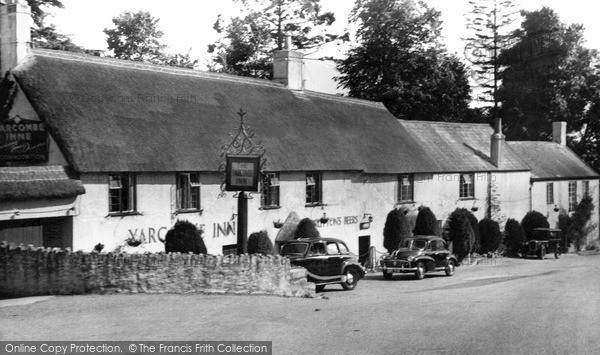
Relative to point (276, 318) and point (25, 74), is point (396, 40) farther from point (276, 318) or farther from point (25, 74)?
point (276, 318)

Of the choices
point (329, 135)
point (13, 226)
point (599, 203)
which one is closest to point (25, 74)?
point (13, 226)

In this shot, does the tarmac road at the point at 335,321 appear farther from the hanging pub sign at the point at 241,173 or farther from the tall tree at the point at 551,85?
the tall tree at the point at 551,85

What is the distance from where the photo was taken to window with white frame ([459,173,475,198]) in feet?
147

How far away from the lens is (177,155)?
27453 millimetres

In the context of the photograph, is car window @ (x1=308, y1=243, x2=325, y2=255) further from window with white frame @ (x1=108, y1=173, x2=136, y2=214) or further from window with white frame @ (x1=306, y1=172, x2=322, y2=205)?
window with white frame @ (x1=306, y1=172, x2=322, y2=205)

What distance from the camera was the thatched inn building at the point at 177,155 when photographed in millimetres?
24156

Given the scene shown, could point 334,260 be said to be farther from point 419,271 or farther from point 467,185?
point 467,185

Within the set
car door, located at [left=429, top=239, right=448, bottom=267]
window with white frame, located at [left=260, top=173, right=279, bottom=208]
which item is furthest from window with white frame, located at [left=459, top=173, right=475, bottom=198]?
window with white frame, located at [left=260, top=173, right=279, bottom=208]

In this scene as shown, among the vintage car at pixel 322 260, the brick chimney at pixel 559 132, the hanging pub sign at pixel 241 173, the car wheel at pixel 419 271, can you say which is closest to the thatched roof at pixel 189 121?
the hanging pub sign at pixel 241 173

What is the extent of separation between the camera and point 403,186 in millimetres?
40375

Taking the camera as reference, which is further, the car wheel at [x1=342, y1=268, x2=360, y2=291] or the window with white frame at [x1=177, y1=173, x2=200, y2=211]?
the window with white frame at [x1=177, y1=173, x2=200, y2=211]

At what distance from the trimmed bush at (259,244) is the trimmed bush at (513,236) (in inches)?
828

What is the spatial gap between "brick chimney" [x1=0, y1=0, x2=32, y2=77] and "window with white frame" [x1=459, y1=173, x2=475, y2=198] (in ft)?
87.4

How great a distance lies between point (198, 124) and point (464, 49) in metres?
42.9
